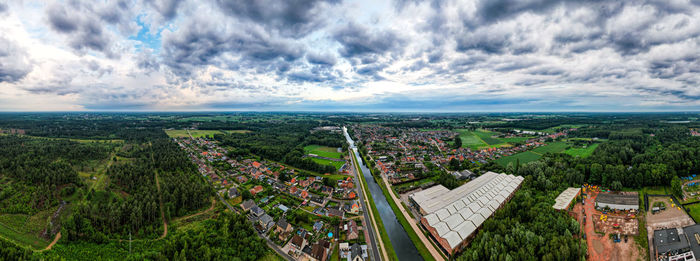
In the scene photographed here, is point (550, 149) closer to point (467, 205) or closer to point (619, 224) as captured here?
point (619, 224)

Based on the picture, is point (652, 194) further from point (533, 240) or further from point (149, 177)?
point (149, 177)

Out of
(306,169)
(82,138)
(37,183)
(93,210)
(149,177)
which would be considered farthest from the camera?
(82,138)

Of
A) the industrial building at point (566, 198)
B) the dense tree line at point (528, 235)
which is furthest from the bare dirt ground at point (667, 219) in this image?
the dense tree line at point (528, 235)

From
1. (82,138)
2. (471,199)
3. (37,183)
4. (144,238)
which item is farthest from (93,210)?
(82,138)

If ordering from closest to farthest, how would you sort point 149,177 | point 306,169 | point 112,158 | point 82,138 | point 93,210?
point 93,210, point 149,177, point 306,169, point 112,158, point 82,138

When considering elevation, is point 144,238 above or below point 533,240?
below

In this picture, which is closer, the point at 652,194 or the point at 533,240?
the point at 533,240

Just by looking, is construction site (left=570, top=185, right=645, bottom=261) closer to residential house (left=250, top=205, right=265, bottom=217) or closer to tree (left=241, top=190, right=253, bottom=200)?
→ residential house (left=250, top=205, right=265, bottom=217)
